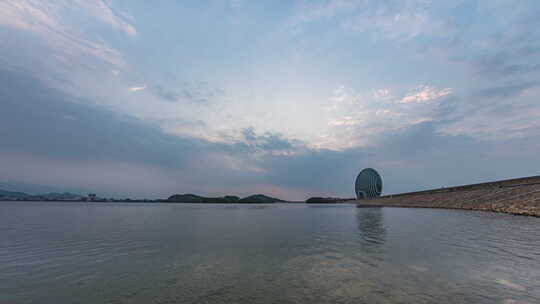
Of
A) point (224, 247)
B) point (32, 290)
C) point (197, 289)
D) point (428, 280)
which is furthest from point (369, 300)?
point (32, 290)

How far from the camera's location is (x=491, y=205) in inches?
2050

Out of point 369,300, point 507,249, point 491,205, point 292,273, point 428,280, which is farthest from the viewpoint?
point 491,205

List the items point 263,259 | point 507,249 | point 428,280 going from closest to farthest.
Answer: point 428,280, point 263,259, point 507,249

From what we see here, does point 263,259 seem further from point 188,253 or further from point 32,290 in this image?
point 32,290

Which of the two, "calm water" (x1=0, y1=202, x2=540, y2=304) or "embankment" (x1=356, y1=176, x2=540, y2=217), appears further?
"embankment" (x1=356, y1=176, x2=540, y2=217)

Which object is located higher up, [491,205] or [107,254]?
[491,205]

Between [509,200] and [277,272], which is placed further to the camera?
[509,200]

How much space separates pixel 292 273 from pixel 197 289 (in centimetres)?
487

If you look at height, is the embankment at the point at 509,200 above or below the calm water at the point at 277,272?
above

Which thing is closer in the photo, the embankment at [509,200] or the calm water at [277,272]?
the calm water at [277,272]

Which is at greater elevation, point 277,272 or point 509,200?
point 509,200

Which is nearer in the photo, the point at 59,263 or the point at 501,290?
the point at 501,290

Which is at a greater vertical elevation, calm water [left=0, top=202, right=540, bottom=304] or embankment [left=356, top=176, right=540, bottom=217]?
embankment [left=356, top=176, right=540, bottom=217]

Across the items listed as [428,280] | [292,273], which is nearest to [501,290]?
[428,280]
